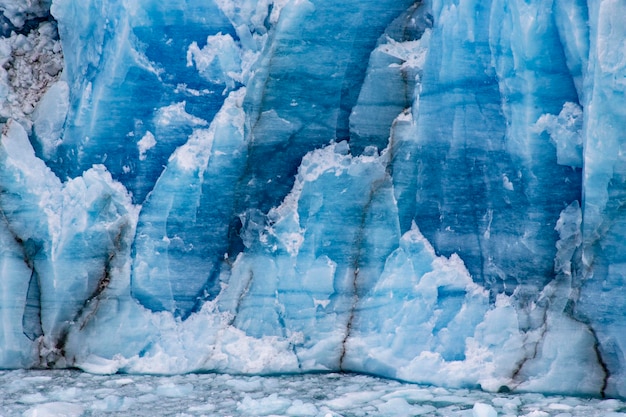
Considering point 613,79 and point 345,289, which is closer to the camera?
point 613,79

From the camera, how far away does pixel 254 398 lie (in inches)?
85.2

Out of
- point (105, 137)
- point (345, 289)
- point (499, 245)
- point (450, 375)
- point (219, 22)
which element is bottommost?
point (450, 375)

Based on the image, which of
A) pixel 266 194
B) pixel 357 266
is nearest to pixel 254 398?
pixel 357 266

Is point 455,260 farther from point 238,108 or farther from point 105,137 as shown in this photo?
point 105,137

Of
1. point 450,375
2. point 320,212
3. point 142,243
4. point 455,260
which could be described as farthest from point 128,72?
point 450,375

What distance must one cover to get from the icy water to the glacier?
0.25 ft

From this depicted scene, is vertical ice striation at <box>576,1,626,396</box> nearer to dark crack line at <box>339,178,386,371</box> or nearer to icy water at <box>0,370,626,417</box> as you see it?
icy water at <box>0,370,626,417</box>

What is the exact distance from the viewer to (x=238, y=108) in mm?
2369

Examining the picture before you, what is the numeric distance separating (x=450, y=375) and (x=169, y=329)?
0.90m

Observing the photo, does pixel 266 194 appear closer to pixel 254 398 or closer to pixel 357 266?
pixel 357 266

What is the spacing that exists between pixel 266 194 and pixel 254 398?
2.11 ft

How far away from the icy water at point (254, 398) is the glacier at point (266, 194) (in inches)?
3.0

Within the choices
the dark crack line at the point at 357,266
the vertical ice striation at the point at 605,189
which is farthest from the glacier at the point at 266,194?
the vertical ice striation at the point at 605,189

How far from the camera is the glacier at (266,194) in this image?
228cm
